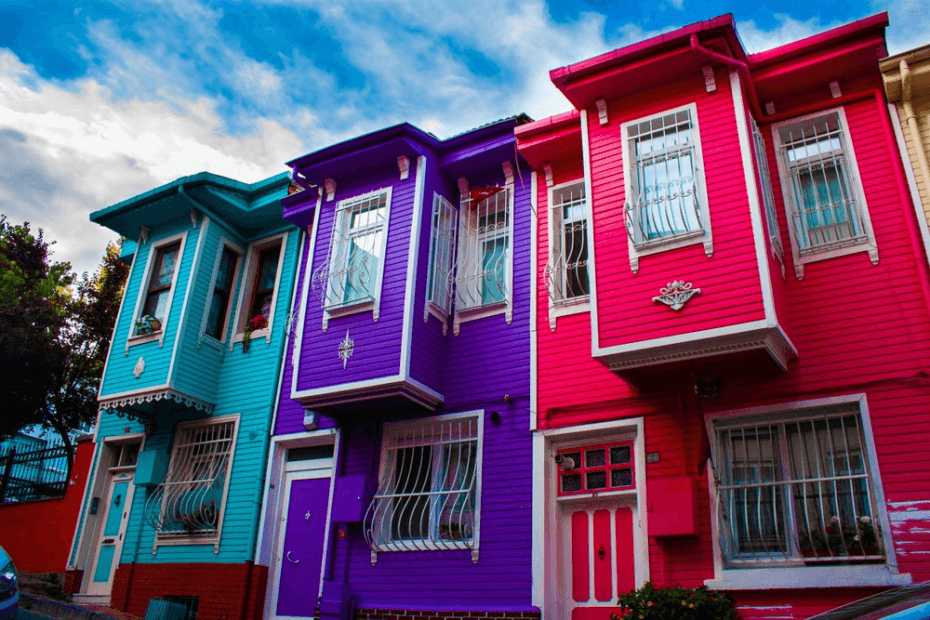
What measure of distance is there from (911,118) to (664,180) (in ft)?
9.69

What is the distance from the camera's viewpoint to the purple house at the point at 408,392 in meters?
10.1

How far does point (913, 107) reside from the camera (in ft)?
30.2

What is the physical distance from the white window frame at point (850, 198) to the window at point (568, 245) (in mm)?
2632

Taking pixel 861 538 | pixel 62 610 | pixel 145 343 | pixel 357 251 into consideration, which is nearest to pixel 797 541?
pixel 861 538

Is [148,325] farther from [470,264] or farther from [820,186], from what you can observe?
[820,186]

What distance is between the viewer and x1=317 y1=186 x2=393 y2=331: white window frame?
37.2 ft

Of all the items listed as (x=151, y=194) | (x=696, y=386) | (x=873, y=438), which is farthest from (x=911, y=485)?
(x=151, y=194)

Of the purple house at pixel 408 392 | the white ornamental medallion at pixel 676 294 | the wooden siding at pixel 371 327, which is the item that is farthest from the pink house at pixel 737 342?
the wooden siding at pixel 371 327

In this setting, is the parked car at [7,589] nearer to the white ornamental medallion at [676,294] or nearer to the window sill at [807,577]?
the window sill at [807,577]

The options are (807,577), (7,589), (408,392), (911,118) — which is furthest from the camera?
(408,392)

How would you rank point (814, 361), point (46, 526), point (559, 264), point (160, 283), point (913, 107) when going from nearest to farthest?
point (814, 361)
point (913, 107)
point (559, 264)
point (46, 526)
point (160, 283)

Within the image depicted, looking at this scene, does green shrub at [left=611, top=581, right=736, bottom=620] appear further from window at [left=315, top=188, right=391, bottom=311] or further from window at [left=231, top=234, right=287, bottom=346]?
window at [left=231, top=234, right=287, bottom=346]

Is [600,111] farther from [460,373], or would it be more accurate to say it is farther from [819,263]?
[460,373]

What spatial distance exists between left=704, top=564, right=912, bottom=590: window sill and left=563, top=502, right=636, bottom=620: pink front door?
1.19 meters
